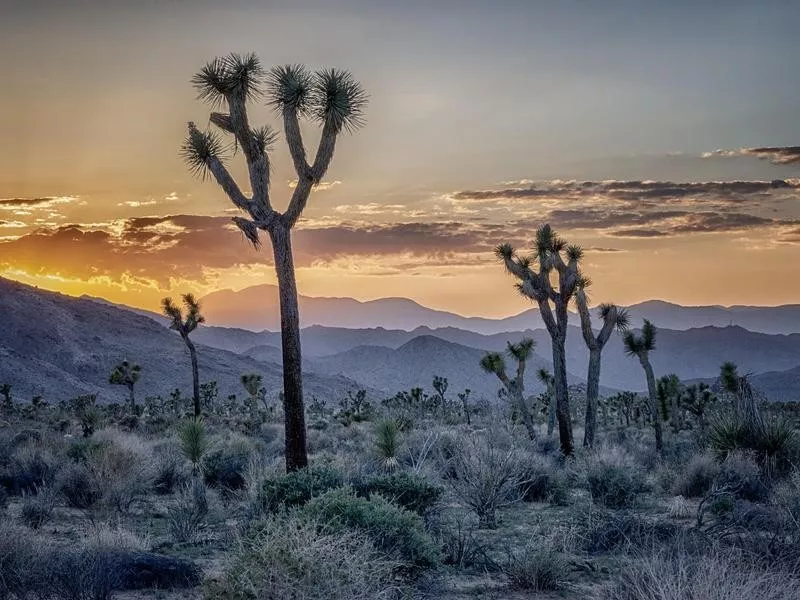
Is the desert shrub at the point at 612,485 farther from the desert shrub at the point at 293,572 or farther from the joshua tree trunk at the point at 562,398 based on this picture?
the desert shrub at the point at 293,572

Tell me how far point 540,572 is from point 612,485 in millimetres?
5913

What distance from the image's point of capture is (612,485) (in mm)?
14125

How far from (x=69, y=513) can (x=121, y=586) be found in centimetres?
616

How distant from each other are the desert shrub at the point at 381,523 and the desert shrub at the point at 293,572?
5.03 feet

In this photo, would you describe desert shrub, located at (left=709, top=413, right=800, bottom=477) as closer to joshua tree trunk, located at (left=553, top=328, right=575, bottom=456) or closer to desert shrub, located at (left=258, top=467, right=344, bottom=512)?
joshua tree trunk, located at (left=553, top=328, right=575, bottom=456)

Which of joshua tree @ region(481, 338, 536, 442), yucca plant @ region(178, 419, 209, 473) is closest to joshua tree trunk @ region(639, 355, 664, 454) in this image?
joshua tree @ region(481, 338, 536, 442)

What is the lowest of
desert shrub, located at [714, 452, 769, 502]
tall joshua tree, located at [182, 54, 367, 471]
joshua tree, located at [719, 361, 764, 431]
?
desert shrub, located at [714, 452, 769, 502]

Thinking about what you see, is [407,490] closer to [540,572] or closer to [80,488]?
[540,572]

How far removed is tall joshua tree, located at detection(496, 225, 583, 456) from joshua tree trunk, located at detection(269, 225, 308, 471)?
10.4m

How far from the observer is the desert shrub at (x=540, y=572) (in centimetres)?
871

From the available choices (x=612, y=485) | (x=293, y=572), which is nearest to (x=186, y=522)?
(x=293, y=572)

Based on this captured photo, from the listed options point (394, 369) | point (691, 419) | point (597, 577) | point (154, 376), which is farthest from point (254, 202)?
point (394, 369)

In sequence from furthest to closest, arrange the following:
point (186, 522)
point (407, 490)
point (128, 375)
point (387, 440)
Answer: point (128, 375) → point (387, 440) → point (186, 522) → point (407, 490)

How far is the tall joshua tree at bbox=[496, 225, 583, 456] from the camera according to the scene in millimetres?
22828
